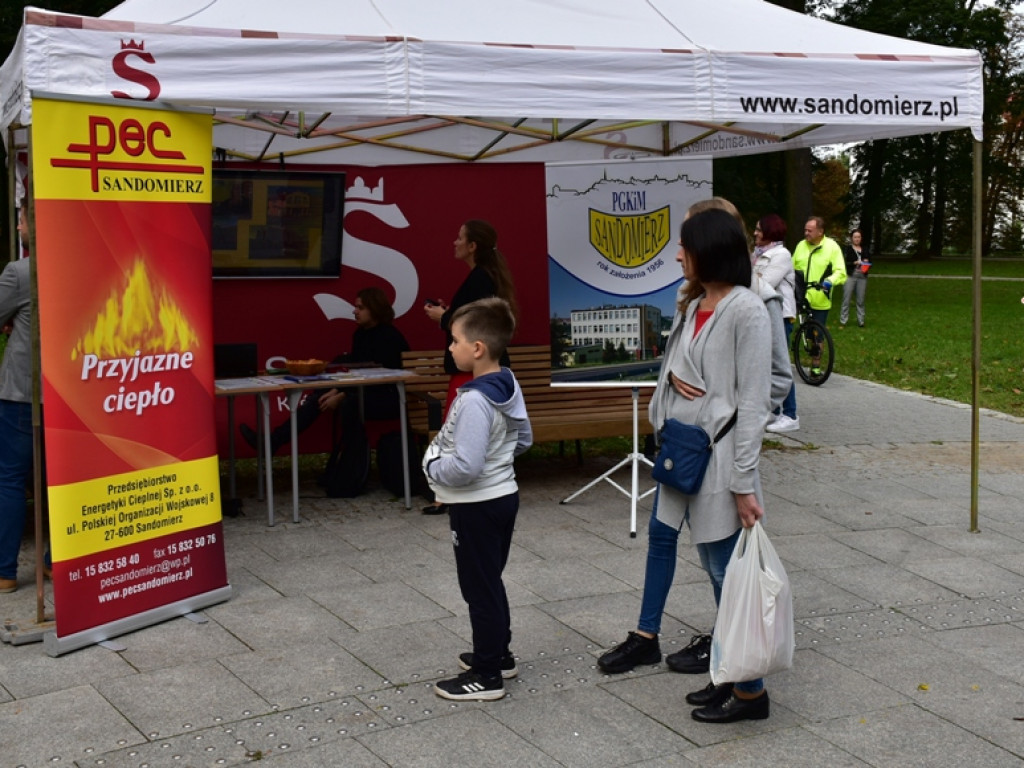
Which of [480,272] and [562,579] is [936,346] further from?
[562,579]

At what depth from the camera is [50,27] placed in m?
4.91

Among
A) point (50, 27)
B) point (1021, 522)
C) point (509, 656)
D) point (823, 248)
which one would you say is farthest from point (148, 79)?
point (823, 248)

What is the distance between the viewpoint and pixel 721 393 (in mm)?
4289

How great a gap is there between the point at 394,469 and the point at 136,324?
2.85 metres

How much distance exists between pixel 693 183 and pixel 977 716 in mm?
4633

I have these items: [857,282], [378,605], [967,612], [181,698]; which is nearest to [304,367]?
[378,605]

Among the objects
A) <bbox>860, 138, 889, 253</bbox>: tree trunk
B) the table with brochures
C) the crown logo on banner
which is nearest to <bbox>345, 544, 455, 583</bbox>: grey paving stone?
the table with brochures

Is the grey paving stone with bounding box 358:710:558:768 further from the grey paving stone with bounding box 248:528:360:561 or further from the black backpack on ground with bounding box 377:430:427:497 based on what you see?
the black backpack on ground with bounding box 377:430:427:497

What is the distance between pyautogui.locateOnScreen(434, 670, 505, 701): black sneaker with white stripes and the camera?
4496 millimetres

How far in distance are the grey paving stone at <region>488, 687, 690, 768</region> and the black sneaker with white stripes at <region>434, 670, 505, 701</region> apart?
81 mm

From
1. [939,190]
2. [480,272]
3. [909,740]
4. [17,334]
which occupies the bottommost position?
[909,740]

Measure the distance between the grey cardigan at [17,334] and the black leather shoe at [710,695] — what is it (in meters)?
3.34

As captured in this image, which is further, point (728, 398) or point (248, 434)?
point (248, 434)

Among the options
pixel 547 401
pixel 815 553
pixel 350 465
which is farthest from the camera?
pixel 547 401
